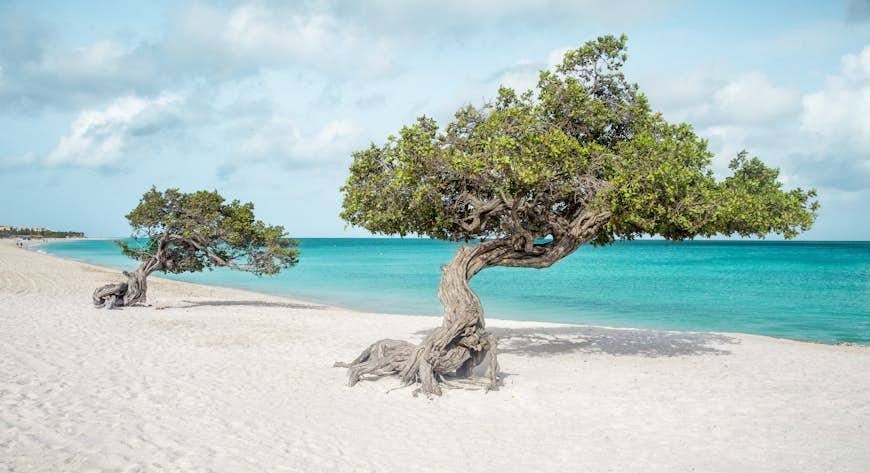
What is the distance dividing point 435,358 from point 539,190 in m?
3.99

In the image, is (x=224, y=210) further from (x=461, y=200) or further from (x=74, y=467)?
(x=74, y=467)

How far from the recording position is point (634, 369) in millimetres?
13289

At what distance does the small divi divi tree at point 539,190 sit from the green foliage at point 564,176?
31mm

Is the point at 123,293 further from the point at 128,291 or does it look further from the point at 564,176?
the point at 564,176

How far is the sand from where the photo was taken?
7.26 metres

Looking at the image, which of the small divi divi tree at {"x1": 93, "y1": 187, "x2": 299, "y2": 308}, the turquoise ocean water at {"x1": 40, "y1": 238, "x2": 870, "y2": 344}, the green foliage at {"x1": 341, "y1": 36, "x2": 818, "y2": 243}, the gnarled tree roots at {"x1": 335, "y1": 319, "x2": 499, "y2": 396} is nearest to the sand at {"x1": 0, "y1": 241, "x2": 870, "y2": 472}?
the gnarled tree roots at {"x1": 335, "y1": 319, "x2": 499, "y2": 396}

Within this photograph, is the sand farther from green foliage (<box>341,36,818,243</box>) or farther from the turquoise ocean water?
the turquoise ocean water

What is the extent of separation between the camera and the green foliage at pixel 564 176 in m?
11.2

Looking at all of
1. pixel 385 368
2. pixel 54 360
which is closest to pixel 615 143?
pixel 385 368

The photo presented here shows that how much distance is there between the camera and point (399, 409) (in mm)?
9594

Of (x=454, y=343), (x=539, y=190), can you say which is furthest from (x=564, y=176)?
(x=454, y=343)

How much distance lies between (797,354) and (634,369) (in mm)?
5957

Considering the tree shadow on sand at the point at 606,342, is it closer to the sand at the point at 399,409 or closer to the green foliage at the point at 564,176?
the sand at the point at 399,409

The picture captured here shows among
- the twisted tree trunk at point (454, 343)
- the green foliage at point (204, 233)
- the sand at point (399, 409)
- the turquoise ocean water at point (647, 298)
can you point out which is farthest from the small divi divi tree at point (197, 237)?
the twisted tree trunk at point (454, 343)
